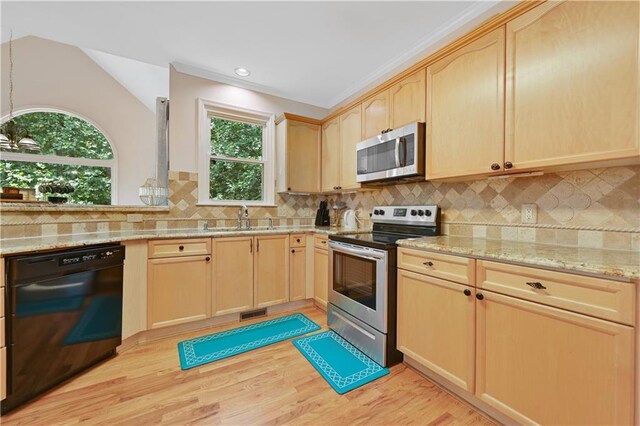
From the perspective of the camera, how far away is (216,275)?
2.45m

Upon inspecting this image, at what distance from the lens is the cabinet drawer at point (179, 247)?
86.6 inches

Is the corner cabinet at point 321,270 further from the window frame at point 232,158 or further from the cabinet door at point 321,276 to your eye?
the window frame at point 232,158

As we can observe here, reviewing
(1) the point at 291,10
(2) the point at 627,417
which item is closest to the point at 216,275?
(1) the point at 291,10

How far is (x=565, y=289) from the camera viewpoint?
107 cm

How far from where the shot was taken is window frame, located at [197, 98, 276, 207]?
2.92 m

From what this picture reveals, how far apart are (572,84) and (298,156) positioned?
249cm

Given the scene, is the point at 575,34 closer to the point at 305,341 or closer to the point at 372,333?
the point at 372,333

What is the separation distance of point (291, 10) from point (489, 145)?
1.74 metres

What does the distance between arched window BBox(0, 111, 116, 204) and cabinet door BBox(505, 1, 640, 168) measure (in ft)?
17.0

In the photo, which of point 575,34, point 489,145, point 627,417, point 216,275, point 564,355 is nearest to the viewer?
point 627,417

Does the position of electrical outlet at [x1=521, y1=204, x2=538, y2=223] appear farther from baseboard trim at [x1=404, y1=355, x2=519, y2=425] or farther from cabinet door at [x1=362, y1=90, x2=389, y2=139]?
cabinet door at [x1=362, y1=90, x2=389, y2=139]

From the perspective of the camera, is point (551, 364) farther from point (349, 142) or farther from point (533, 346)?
point (349, 142)

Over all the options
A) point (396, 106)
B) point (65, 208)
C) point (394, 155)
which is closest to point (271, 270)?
point (394, 155)

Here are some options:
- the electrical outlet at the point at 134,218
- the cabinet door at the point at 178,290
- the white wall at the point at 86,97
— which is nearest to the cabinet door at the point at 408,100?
the cabinet door at the point at 178,290
